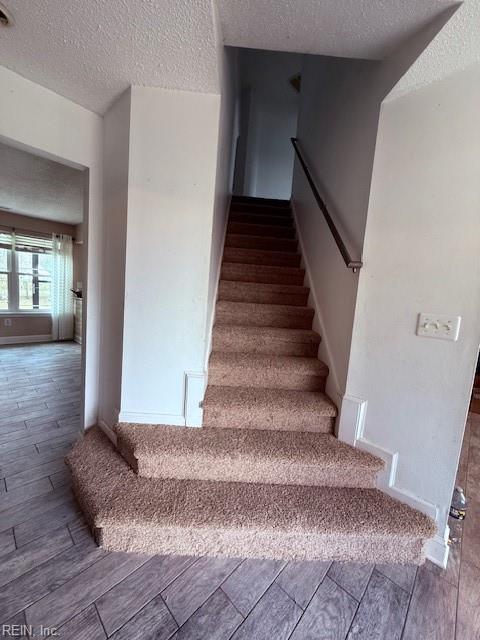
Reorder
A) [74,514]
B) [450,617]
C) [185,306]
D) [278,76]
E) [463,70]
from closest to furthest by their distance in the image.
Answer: [450,617], [463,70], [74,514], [185,306], [278,76]

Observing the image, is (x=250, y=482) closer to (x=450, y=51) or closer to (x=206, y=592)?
(x=206, y=592)

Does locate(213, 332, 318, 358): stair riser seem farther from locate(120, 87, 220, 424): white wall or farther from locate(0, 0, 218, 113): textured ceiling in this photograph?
locate(0, 0, 218, 113): textured ceiling

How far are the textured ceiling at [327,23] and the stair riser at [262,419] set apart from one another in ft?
5.81

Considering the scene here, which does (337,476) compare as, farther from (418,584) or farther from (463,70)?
(463,70)

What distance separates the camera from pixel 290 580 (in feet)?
3.65

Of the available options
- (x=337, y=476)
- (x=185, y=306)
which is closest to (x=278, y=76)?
(x=185, y=306)

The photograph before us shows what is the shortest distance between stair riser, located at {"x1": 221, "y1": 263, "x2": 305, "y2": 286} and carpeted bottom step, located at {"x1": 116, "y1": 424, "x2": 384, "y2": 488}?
153 centimetres

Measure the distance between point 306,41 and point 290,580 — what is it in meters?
2.29

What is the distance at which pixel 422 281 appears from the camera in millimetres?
1256

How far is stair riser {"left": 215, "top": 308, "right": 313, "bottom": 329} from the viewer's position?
2.21 meters

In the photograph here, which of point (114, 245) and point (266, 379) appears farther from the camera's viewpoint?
point (266, 379)

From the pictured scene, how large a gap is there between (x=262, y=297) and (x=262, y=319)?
262mm

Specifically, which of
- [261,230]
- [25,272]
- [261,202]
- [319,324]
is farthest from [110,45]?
[25,272]

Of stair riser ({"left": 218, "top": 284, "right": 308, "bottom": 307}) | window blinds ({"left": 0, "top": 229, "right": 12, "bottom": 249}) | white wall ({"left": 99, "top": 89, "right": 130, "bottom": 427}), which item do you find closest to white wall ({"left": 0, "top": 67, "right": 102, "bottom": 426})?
white wall ({"left": 99, "top": 89, "right": 130, "bottom": 427})
